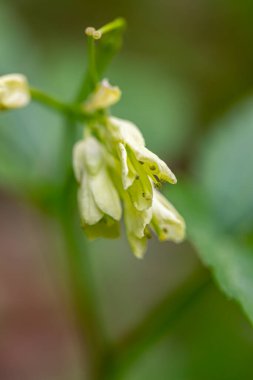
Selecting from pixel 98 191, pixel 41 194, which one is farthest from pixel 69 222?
pixel 98 191

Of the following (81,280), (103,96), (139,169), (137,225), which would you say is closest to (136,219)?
(137,225)

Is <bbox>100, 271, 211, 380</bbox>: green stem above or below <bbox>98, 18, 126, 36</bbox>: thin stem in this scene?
below

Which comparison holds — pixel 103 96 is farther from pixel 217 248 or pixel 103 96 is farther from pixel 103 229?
pixel 217 248

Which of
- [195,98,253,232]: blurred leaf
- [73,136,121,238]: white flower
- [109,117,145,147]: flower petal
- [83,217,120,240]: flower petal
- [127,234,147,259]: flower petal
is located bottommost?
[195,98,253,232]: blurred leaf

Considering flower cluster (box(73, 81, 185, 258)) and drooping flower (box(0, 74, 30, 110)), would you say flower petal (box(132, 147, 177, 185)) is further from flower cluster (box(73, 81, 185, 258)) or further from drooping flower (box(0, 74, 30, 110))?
drooping flower (box(0, 74, 30, 110))

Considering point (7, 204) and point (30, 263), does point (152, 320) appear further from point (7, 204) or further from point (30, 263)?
point (7, 204)

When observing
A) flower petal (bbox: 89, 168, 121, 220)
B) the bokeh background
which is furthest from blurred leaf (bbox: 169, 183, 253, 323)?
flower petal (bbox: 89, 168, 121, 220)
